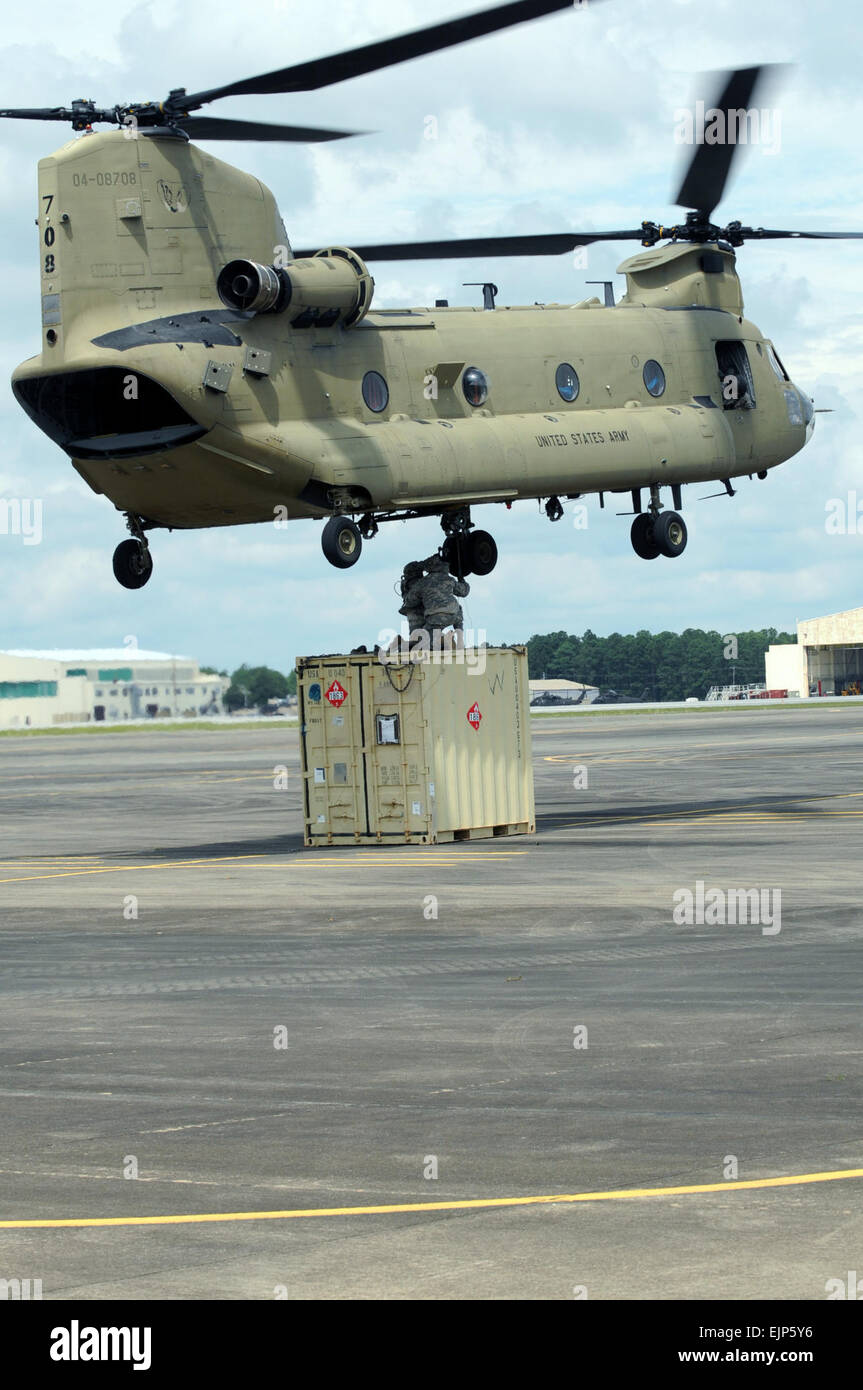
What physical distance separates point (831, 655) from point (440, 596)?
397ft

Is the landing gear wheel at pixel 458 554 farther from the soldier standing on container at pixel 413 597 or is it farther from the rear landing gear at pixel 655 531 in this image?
the rear landing gear at pixel 655 531

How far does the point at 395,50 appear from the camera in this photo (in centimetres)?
2412

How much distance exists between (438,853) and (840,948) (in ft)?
45.6

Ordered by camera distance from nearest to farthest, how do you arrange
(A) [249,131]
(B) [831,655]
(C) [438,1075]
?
(C) [438,1075], (A) [249,131], (B) [831,655]

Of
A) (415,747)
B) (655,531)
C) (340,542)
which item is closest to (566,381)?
(655,531)

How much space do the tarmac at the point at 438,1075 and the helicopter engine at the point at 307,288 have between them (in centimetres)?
985

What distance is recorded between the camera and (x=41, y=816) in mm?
47719

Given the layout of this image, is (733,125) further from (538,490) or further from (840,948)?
(840,948)

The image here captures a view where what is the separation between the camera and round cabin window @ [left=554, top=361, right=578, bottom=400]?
3609 centimetres

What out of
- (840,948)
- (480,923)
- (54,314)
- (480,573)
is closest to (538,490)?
(480,573)

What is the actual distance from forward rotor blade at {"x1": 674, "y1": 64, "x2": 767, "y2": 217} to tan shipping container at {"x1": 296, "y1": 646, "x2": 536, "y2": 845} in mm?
10127

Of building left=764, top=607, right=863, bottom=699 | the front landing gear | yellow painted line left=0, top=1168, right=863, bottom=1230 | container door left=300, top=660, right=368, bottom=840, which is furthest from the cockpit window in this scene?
building left=764, top=607, right=863, bottom=699

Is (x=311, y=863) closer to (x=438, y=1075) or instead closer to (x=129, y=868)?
(x=129, y=868)

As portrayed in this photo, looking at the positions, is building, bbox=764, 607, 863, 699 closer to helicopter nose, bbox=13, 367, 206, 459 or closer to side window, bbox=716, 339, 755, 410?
side window, bbox=716, 339, 755, 410
